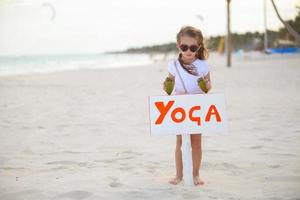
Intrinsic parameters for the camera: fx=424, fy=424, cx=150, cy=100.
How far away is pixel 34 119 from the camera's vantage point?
663 cm

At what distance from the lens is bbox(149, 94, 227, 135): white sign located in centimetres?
299

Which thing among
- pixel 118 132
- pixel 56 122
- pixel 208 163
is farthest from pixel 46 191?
pixel 56 122

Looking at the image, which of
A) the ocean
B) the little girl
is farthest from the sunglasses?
the ocean

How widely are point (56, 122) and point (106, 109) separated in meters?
1.44

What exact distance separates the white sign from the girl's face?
1.07 ft

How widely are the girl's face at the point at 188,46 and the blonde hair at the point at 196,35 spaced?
0.03 metres

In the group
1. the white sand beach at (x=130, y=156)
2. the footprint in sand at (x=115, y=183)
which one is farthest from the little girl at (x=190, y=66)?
the footprint in sand at (x=115, y=183)

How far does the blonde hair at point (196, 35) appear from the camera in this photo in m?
3.08

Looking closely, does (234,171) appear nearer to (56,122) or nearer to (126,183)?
(126,183)

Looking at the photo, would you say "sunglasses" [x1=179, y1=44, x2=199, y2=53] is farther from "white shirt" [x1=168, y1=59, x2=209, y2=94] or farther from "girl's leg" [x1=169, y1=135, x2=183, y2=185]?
"girl's leg" [x1=169, y1=135, x2=183, y2=185]

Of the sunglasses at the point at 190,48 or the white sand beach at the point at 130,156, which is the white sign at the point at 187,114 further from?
the white sand beach at the point at 130,156

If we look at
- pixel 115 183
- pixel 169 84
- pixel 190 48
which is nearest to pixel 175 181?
pixel 115 183

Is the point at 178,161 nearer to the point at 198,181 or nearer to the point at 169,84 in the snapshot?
the point at 198,181

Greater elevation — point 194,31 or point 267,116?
point 194,31
